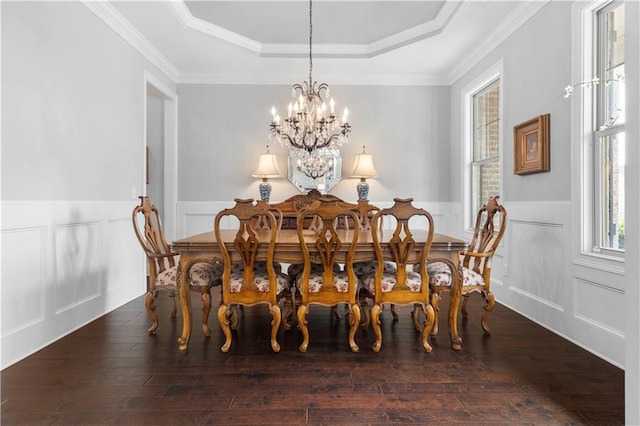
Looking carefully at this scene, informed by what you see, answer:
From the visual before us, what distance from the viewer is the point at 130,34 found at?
3953 mm

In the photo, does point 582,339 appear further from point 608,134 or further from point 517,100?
point 517,100

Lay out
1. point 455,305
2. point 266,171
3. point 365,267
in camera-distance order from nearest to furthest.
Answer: point 455,305 < point 365,267 < point 266,171

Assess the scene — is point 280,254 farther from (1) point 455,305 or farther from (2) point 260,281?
(1) point 455,305

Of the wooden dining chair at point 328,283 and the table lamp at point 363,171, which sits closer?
the wooden dining chair at point 328,283

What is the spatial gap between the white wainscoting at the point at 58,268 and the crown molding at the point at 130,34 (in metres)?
1.67

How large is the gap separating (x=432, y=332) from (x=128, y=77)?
3.81 metres

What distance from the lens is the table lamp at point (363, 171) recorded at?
17.0 ft

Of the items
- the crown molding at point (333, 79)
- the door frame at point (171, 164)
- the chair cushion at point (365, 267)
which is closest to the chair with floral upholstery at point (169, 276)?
the chair cushion at point (365, 267)

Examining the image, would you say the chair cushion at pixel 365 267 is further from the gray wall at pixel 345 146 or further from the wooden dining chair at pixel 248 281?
the gray wall at pixel 345 146

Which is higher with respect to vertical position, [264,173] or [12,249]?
[264,173]

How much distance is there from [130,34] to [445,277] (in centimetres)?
382

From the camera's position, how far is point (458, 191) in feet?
17.0

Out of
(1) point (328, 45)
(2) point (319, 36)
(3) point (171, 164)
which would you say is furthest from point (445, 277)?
(3) point (171, 164)

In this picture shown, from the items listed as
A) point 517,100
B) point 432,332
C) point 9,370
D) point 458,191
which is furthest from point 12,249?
point 458,191
